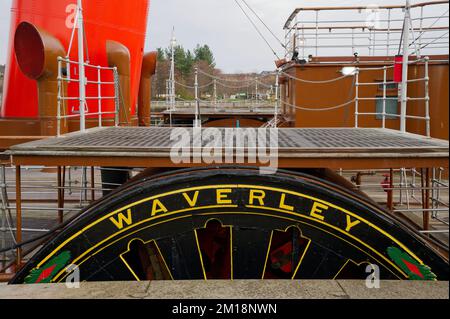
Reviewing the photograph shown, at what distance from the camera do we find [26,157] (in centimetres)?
Answer: 362

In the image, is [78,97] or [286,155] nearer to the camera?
[286,155]

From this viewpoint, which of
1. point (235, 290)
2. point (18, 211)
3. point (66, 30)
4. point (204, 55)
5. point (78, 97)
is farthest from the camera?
point (204, 55)

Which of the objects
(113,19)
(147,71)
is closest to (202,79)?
(147,71)

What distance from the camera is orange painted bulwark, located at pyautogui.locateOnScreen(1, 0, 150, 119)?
7574 millimetres

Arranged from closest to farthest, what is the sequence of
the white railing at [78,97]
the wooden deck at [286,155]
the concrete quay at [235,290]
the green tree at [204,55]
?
the concrete quay at [235,290] < the wooden deck at [286,155] < the white railing at [78,97] < the green tree at [204,55]

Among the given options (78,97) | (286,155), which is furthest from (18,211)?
(78,97)

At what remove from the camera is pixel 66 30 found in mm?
7613

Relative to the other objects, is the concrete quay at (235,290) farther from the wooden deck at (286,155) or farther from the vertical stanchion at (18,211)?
the wooden deck at (286,155)

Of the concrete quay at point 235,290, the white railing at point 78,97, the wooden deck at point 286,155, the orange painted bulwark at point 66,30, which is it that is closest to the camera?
the concrete quay at point 235,290

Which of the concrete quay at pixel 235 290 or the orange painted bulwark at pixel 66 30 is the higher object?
the orange painted bulwark at pixel 66 30

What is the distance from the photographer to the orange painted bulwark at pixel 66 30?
7574mm

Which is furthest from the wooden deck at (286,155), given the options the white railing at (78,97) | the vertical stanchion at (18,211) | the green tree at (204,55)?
the green tree at (204,55)

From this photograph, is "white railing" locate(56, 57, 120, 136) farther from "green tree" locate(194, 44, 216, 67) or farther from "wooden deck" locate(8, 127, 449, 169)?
"green tree" locate(194, 44, 216, 67)

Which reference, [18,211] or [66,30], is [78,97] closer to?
[66,30]
